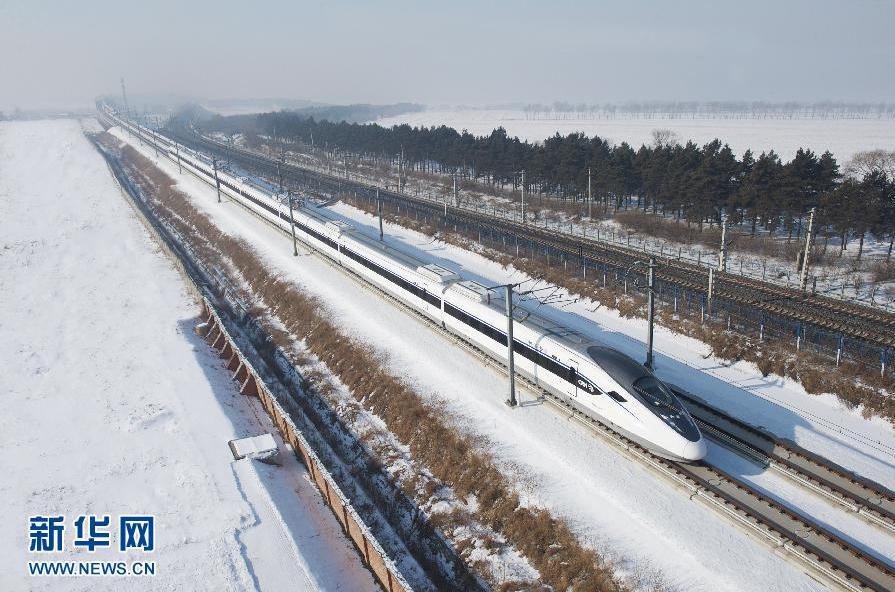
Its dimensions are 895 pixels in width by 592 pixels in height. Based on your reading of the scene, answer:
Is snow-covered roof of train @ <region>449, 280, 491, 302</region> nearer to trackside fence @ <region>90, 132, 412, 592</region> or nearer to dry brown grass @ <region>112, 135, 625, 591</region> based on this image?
dry brown grass @ <region>112, 135, 625, 591</region>

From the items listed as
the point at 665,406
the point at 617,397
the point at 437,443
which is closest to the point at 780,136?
the point at 665,406

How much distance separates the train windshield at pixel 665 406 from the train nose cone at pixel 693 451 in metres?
0.19

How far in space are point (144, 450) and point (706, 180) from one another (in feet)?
163

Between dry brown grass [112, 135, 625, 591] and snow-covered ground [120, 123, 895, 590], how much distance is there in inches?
30.2

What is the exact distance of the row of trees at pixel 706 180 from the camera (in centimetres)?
4434

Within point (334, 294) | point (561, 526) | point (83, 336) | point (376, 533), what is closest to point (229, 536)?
point (376, 533)

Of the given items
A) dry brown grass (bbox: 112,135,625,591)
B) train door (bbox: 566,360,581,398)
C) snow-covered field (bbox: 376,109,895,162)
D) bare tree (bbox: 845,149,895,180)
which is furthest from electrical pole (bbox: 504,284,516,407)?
snow-covered field (bbox: 376,109,895,162)

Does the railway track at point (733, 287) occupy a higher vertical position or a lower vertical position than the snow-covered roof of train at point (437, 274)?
lower

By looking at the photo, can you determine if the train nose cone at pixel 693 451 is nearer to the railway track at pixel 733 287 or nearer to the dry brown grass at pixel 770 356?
the dry brown grass at pixel 770 356

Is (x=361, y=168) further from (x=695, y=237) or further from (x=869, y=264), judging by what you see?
(x=869, y=264)

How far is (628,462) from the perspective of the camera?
76.4ft

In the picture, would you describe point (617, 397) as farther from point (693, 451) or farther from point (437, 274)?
point (437, 274)

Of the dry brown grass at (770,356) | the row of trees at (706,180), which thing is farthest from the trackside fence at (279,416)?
the row of trees at (706,180)

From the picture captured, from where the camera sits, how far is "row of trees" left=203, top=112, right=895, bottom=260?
145 feet
